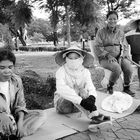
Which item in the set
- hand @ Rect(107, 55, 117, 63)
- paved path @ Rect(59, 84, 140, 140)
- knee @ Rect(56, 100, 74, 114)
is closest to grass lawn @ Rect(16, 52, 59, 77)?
hand @ Rect(107, 55, 117, 63)

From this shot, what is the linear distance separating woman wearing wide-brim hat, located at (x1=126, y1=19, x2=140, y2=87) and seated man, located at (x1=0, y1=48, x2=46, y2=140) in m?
3.08

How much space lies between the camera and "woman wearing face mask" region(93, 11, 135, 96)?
482 cm

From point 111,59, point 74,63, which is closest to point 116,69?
point 111,59

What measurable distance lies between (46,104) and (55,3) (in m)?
6.06

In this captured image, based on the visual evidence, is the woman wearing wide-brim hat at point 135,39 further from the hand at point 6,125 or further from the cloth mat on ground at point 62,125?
the hand at point 6,125

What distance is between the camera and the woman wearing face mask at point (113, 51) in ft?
15.8

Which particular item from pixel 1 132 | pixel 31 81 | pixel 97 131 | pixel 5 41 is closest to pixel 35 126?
pixel 1 132

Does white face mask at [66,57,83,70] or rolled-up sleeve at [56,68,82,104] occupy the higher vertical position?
white face mask at [66,57,83,70]

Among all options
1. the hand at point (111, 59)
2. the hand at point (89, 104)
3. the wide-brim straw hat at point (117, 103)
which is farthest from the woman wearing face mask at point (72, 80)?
the hand at point (111, 59)

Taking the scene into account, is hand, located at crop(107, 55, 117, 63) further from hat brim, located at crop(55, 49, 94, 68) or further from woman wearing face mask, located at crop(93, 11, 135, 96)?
hat brim, located at crop(55, 49, 94, 68)

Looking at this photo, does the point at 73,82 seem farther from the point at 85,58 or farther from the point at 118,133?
the point at 118,133

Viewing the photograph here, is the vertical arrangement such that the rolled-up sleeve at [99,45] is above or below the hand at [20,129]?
above

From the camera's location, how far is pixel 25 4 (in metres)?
9.30

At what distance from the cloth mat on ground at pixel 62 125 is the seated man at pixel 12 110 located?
0.15m
